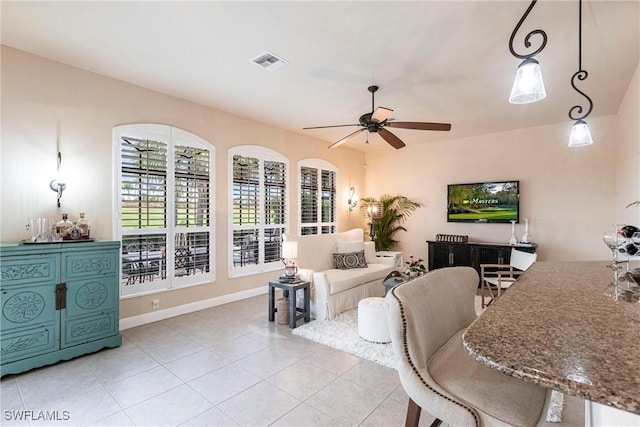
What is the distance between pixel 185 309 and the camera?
14.4 feet

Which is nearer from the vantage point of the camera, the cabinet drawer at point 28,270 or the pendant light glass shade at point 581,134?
the pendant light glass shade at point 581,134

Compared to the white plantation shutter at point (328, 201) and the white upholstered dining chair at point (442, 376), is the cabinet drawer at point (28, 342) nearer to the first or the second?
the white upholstered dining chair at point (442, 376)

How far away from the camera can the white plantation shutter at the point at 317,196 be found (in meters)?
6.38

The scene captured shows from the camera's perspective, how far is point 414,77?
3.63 meters

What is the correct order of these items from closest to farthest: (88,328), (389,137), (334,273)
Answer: (88,328) < (389,137) < (334,273)

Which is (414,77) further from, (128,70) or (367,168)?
(367,168)

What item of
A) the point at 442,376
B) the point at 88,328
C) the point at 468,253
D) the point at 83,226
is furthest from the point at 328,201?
the point at 442,376

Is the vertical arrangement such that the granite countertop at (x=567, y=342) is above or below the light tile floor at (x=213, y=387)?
above

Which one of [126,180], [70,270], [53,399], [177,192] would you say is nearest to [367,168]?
[177,192]

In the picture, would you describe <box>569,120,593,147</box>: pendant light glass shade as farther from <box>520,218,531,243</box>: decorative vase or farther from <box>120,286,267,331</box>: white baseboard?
<box>120,286,267,331</box>: white baseboard

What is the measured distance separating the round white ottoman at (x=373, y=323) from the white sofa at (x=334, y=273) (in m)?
0.74

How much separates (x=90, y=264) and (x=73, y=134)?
1.53 meters

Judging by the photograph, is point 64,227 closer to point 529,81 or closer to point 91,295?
point 91,295

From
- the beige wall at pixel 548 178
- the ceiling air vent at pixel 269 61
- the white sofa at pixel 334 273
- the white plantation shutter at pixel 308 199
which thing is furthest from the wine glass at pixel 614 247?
the white plantation shutter at pixel 308 199
